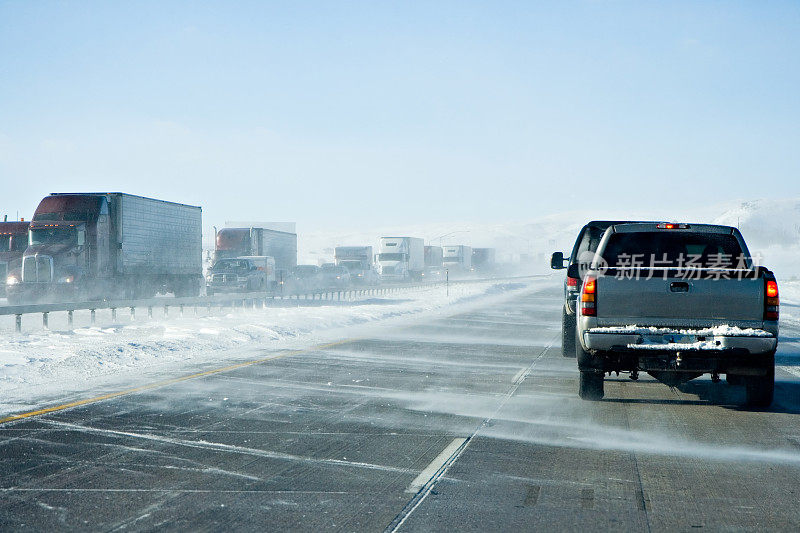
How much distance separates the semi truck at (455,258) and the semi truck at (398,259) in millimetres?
17413

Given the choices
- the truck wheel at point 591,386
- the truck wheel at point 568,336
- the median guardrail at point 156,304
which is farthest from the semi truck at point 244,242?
the truck wheel at point 591,386

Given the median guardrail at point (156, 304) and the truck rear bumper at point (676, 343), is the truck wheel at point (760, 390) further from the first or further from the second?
the median guardrail at point (156, 304)

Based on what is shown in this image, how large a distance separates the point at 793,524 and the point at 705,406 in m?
5.05

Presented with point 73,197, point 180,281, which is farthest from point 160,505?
point 180,281

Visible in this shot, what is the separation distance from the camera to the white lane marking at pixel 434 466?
6.39 m

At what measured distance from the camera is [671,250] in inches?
412

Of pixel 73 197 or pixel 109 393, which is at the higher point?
pixel 73 197

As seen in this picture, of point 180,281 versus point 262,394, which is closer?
point 262,394

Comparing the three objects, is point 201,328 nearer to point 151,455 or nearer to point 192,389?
point 192,389

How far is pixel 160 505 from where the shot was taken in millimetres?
5848

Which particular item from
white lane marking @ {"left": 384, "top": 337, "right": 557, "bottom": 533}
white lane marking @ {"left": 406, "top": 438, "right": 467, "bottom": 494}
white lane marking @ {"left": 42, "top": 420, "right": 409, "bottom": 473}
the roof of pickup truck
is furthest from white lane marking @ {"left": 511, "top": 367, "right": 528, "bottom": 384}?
white lane marking @ {"left": 42, "top": 420, "right": 409, "bottom": 473}

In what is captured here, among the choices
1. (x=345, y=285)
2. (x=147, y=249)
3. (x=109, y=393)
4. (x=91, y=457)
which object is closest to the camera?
(x=91, y=457)

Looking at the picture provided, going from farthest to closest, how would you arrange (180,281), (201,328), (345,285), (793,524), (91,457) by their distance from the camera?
(345,285)
(180,281)
(201,328)
(91,457)
(793,524)

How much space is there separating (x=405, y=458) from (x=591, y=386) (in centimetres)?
396
